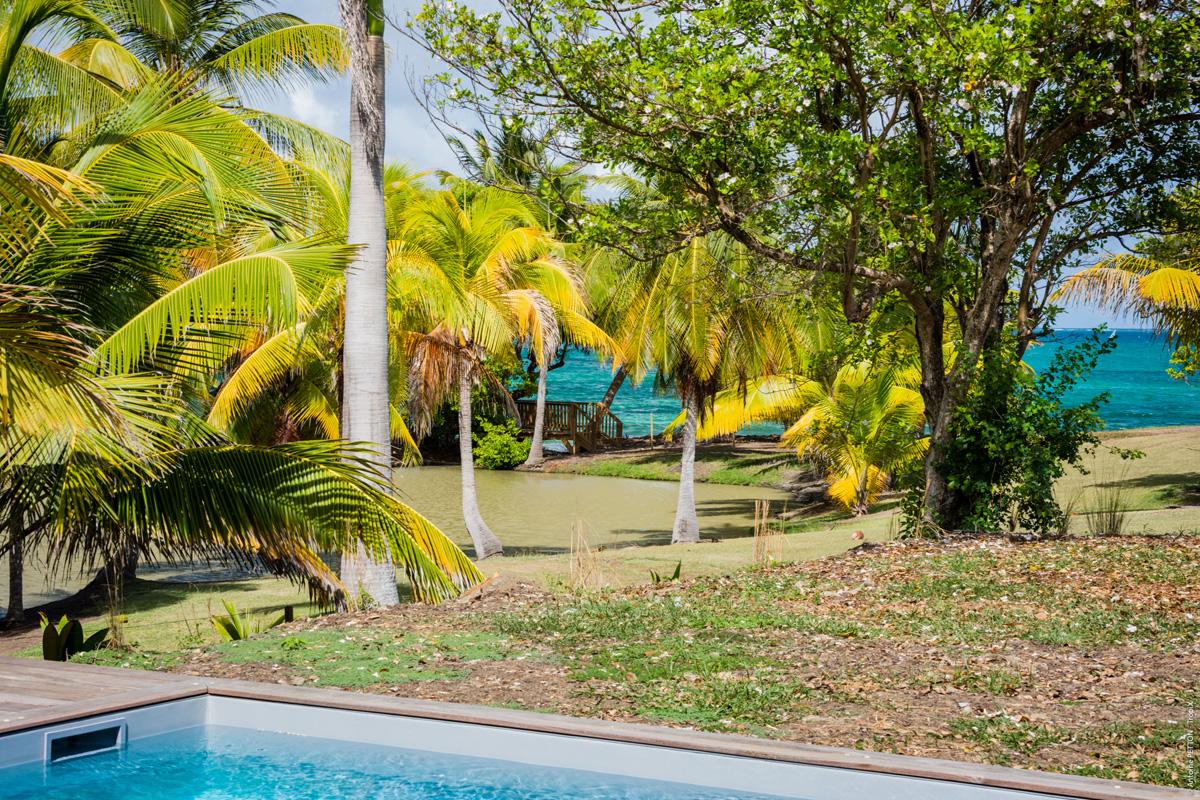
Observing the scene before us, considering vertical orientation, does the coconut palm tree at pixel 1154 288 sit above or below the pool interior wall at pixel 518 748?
above

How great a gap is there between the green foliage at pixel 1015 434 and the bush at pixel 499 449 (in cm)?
2489

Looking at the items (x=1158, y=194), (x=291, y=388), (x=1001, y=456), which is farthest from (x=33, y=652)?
(x=1158, y=194)

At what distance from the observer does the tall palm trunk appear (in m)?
10.6

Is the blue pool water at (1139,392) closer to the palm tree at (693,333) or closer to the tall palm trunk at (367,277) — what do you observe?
the palm tree at (693,333)

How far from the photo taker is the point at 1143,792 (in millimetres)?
4449

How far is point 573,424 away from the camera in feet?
129

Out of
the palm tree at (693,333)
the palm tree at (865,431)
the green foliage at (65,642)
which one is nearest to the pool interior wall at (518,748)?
the green foliage at (65,642)

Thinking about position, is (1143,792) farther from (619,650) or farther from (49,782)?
(49,782)

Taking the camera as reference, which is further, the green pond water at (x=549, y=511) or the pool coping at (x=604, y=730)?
the green pond water at (x=549, y=511)

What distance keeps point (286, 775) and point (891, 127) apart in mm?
8620

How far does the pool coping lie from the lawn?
0.71 m

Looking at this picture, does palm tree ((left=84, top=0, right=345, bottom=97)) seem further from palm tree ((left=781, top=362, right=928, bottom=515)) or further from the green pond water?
palm tree ((left=781, top=362, right=928, bottom=515))

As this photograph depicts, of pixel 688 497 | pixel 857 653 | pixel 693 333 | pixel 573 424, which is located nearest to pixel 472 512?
pixel 688 497

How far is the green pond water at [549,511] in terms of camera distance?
713 inches
